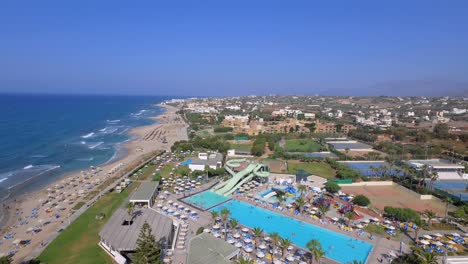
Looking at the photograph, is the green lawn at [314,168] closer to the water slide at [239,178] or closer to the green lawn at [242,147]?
the water slide at [239,178]

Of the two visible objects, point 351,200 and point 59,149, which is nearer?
point 351,200

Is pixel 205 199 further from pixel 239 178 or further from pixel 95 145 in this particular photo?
pixel 95 145

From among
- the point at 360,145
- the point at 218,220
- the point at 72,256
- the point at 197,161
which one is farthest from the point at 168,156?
the point at 360,145

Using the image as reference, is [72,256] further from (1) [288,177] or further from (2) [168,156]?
(2) [168,156]

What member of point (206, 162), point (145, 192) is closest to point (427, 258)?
point (145, 192)

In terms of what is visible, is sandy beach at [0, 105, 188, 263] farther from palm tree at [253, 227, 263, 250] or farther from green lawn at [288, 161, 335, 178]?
green lawn at [288, 161, 335, 178]

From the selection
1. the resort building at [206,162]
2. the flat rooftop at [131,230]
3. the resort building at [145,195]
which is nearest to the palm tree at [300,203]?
the flat rooftop at [131,230]

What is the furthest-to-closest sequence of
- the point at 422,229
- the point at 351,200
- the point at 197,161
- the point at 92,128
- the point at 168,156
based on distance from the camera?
the point at 92,128 < the point at 168,156 < the point at 197,161 < the point at 351,200 < the point at 422,229
